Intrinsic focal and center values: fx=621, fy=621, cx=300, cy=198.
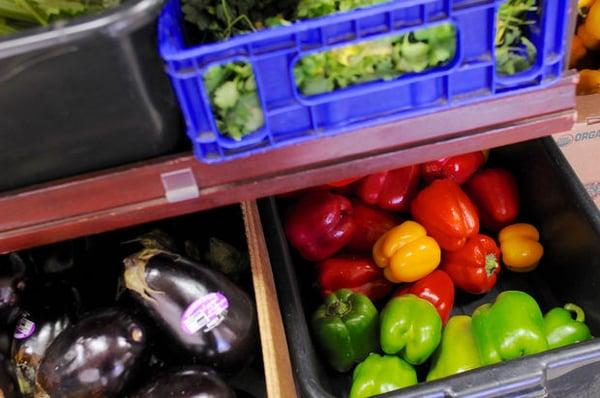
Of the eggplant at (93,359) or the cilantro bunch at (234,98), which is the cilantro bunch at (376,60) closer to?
the cilantro bunch at (234,98)

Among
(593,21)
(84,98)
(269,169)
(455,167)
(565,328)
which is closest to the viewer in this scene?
(84,98)

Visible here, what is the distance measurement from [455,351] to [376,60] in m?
0.65

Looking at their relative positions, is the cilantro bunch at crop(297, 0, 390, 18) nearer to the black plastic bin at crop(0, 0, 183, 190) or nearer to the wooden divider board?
the black plastic bin at crop(0, 0, 183, 190)

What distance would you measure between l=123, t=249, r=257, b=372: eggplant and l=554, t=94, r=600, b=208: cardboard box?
78 centimetres

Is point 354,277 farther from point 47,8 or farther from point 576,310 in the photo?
point 47,8

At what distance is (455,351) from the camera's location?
3.74 ft

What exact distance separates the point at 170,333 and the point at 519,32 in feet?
2.17

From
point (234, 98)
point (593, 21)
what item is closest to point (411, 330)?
point (234, 98)

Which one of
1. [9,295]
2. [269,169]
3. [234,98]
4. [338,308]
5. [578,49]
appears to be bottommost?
[338,308]

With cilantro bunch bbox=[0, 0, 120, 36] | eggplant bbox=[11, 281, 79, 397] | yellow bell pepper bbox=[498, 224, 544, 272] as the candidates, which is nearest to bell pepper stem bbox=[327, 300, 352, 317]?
yellow bell pepper bbox=[498, 224, 544, 272]

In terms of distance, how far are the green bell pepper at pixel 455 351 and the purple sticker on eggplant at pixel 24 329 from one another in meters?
0.70

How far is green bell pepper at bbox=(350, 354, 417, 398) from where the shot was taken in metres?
1.09

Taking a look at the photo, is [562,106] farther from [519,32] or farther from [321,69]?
[321,69]

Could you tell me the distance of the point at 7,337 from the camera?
1026 mm
